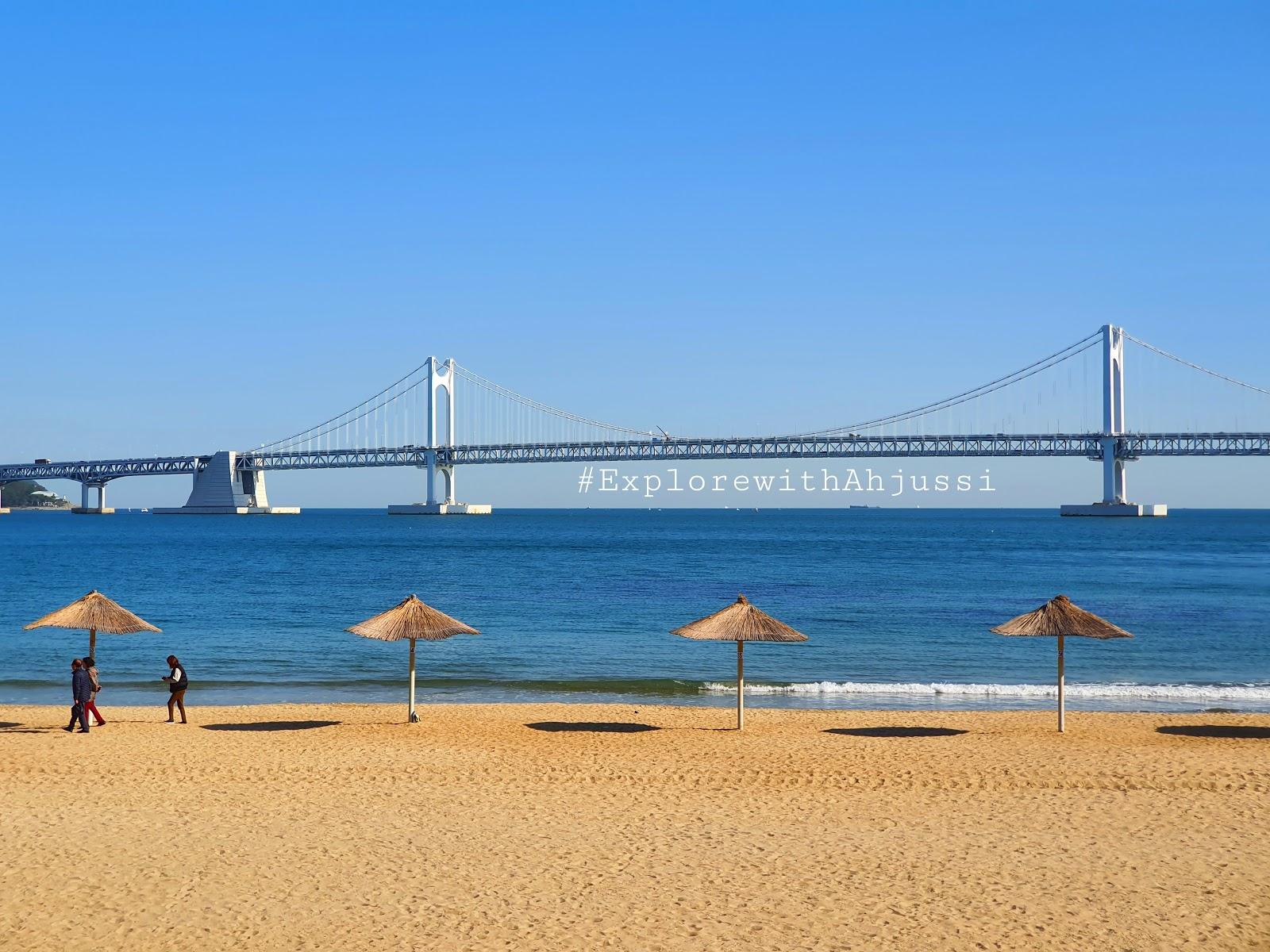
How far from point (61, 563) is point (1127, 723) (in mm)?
41378

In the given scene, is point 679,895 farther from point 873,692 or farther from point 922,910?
point 873,692

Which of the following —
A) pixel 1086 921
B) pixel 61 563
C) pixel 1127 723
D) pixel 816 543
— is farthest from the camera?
pixel 816 543

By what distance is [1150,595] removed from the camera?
30.6 m

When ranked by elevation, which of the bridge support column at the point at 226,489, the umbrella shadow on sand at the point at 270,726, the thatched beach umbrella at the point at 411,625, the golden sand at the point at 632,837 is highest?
the bridge support column at the point at 226,489

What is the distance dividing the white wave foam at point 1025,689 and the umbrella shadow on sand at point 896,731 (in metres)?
3.12

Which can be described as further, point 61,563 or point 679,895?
point 61,563

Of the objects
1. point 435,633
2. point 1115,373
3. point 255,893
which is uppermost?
point 1115,373

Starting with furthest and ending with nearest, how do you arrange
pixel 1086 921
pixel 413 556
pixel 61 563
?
pixel 413 556 → pixel 61 563 → pixel 1086 921

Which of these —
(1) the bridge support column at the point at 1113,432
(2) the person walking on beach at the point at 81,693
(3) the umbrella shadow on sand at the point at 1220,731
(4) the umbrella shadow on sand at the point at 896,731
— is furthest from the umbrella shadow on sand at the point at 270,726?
(1) the bridge support column at the point at 1113,432

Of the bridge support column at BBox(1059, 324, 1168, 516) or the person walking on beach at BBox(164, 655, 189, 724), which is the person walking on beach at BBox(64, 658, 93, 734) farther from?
the bridge support column at BBox(1059, 324, 1168, 516)

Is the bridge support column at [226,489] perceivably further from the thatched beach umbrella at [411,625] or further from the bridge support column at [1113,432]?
the thatched beach umbrella at [411,625]

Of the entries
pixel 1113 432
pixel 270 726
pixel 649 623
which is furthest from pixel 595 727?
pixel 1113 432

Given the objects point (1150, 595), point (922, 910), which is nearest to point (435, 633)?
point (922, 910)

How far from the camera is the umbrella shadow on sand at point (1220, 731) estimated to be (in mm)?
11758
